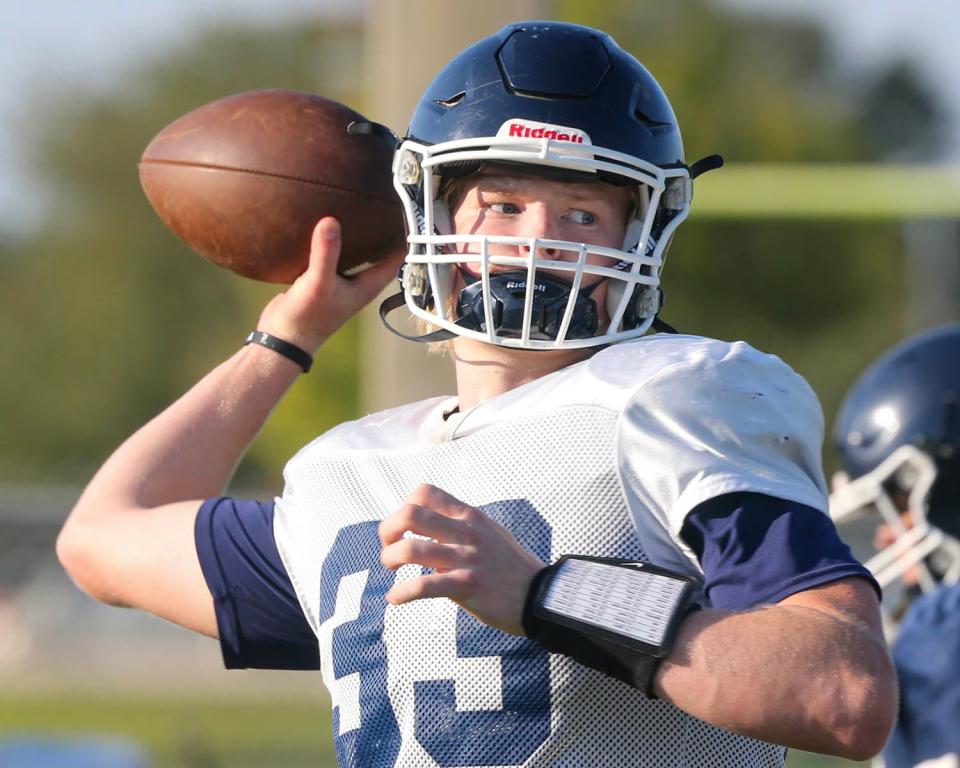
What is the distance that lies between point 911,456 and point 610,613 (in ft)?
Result: 6.18

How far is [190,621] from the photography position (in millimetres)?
2371

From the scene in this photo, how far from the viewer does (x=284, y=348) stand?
2533 millimetres

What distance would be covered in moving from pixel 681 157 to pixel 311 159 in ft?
2.06

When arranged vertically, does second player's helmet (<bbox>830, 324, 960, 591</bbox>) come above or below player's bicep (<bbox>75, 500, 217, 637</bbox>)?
below

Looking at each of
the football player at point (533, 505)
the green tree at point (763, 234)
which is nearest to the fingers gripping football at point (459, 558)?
the football player at point (533, 505)

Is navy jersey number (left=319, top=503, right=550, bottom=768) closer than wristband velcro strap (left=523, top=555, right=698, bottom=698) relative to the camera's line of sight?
No

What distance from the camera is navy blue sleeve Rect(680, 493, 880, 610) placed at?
5.48ft

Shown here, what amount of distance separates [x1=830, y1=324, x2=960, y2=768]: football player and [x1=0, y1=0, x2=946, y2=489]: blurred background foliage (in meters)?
12.1

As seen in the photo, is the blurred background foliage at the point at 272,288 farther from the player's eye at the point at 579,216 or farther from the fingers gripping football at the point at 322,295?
the player's eye at the point at 579,216

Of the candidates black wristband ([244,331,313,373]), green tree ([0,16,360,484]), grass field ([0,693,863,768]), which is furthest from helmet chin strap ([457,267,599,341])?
green tree ([0,16,360,484])

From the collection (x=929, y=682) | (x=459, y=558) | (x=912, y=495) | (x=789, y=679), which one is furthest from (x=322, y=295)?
(x=912, y=495)

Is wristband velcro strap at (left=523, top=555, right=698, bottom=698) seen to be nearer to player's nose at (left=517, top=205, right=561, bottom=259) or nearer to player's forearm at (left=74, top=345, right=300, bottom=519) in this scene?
player's nose at (left=517, top=205, right=561, bottom=259)

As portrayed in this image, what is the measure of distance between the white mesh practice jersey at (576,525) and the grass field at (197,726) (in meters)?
4.90

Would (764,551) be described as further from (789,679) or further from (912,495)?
(912,495)
